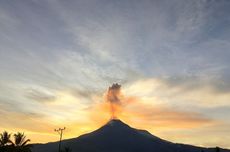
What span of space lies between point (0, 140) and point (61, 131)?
29274 millimetres

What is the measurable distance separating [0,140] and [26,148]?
15.0ft

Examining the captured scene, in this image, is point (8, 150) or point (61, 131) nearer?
point (8, 150)

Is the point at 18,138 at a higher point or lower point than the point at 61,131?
lower

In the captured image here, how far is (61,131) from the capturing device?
9500cm

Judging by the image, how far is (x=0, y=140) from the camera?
6656cm

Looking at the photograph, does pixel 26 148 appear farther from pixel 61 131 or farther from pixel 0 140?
pixel 61 131

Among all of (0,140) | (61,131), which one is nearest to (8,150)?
(0,140)

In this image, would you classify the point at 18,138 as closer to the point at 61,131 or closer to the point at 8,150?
the point at 8,150

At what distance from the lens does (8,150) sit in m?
65.9

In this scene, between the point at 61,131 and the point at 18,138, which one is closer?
the point at 18,138

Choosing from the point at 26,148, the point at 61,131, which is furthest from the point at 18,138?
the point at 61,131

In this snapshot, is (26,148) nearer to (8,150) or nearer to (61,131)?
(8,150)

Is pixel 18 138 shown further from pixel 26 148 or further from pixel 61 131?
pixel 61 131

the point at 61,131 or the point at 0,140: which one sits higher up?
the point at 61,131
